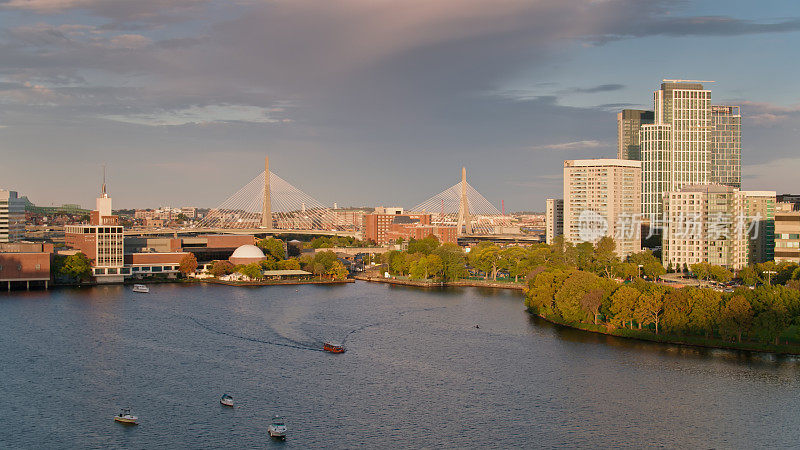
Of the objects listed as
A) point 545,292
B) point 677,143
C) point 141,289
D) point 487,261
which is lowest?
point 141,289

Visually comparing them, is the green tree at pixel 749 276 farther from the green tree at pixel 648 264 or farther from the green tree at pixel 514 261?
the green tree at pixel 514 261

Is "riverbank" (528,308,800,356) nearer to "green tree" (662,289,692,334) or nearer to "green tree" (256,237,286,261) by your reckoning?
"green tree" (662,289,692,334)

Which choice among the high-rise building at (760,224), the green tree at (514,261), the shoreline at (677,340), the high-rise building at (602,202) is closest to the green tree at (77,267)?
the green tree at (514,261)

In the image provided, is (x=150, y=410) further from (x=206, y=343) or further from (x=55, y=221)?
(x=55, y=221)

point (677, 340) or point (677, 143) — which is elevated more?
point (677, 143)

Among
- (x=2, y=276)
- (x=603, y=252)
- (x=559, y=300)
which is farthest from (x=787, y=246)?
(x=2, y=276)

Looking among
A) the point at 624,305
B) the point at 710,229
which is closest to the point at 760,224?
the point at 710,229

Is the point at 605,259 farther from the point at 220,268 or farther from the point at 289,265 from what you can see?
the point at 220,268
